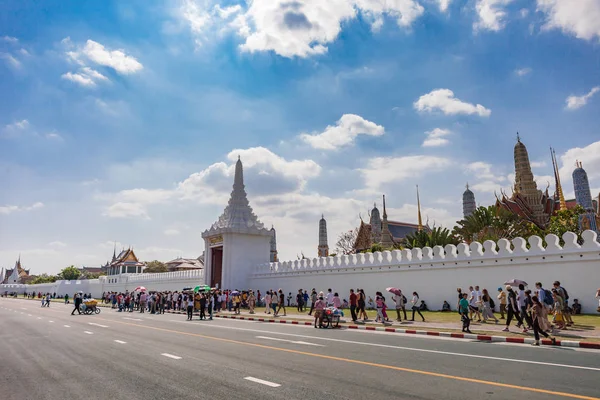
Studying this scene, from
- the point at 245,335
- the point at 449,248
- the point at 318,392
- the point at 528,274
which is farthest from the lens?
the point at 449,248

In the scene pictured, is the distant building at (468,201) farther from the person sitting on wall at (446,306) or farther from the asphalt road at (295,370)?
the asphalt road at (295,370)

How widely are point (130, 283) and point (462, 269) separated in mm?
49700

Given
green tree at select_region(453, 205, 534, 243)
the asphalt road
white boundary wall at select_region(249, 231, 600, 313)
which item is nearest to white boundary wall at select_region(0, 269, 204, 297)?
white boundary wall at select_region(249, 231, 600, 313)

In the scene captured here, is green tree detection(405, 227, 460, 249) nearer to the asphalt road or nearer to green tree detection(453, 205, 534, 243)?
green tree detection(453, 205, 534, 243)

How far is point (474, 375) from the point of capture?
25.3 feet

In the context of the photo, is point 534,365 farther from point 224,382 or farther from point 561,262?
point 561,262

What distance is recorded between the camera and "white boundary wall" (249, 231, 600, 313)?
18969 mm

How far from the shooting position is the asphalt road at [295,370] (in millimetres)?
6648

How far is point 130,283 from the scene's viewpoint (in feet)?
198

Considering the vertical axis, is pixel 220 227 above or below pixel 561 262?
above

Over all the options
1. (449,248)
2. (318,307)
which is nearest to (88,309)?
(318,307)

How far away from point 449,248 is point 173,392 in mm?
19632

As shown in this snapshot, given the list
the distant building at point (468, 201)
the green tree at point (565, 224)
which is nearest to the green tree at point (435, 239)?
the green tree at point (565, 224)

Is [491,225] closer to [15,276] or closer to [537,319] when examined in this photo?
[537,319]
